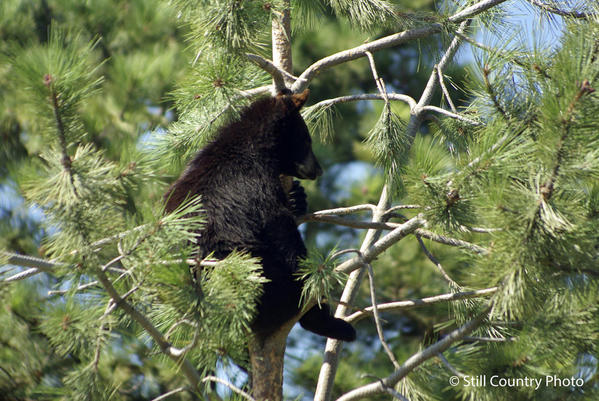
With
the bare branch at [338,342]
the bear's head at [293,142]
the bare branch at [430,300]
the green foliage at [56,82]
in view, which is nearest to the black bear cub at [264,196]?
the bear's head at [293,142]

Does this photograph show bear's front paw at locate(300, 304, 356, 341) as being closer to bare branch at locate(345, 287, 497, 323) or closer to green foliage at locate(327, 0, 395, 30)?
bare branch at locate(345, 287, 497, 323)

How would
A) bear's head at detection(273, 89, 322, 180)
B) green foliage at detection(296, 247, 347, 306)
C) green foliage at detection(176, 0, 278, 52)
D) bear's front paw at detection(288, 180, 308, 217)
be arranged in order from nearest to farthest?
green foliage at detection(296, 247, 347, 306), green foliage at detection(176, 0, 278, 52), bear's head at detection(273, 89, 322, 180), bear's front paw at detection(288, 180, 308, 217)

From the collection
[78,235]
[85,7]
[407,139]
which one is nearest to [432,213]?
[407,139]

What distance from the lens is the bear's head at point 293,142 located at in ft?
11.8

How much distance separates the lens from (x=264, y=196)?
339 cm

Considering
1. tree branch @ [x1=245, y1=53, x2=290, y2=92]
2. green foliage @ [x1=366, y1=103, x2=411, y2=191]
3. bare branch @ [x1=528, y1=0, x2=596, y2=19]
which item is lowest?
green foliage @ [x1=366, y1=103, x2=411, y2=191]

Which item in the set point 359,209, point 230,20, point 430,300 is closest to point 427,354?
point 430,300

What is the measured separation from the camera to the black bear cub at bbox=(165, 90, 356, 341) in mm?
3193

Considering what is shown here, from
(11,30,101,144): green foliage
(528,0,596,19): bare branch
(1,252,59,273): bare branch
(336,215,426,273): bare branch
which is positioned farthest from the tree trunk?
(528,0,596,19): bare branch

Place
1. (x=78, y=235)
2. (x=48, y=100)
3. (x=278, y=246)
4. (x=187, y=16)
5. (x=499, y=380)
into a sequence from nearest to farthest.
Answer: (x=48, y=100) < (x=78, y=235) < (x=187, y=16) < (x=499, y=380) < (x=278, y=246)

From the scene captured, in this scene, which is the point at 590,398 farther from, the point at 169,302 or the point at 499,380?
the point at 169,302

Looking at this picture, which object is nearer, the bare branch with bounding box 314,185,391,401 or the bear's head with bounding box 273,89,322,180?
the bare branch with bounding box 314,185,391,401

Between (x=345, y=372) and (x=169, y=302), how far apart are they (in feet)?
13.8

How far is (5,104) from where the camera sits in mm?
5793
